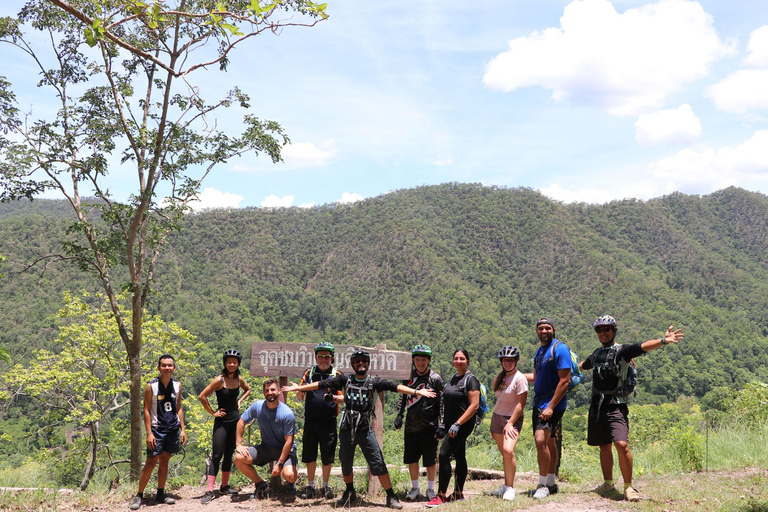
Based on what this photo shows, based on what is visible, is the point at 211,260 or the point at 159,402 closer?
the point at 159,402

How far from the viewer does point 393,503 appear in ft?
16.9

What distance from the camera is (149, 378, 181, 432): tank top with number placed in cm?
559

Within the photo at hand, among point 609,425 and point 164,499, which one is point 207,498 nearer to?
point 164,499

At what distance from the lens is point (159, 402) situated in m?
5.61

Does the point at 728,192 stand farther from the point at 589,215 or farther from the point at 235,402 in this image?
the point at 235,402

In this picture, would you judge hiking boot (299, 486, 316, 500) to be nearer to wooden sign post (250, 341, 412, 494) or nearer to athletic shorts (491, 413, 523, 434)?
wooden sign post (250, 341, 412, 494)

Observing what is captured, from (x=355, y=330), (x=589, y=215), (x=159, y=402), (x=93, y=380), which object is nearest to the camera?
(x=159, y=402)

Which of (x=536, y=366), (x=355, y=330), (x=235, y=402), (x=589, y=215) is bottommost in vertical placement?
(x=355, y=330)

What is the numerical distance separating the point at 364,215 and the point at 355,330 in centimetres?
3681

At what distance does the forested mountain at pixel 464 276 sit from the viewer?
5234 cm

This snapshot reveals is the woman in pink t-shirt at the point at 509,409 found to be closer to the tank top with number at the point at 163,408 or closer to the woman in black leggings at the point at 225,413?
the woman in black leggings at the point at 225,413

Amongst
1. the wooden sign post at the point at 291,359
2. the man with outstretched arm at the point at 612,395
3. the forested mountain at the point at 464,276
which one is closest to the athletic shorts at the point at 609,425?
the man with outstretched arm at the point at 612,395

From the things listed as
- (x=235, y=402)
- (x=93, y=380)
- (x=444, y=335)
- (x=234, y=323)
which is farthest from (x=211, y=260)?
(x=235, y=402)

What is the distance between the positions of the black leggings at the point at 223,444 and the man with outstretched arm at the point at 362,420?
3.59 ft
